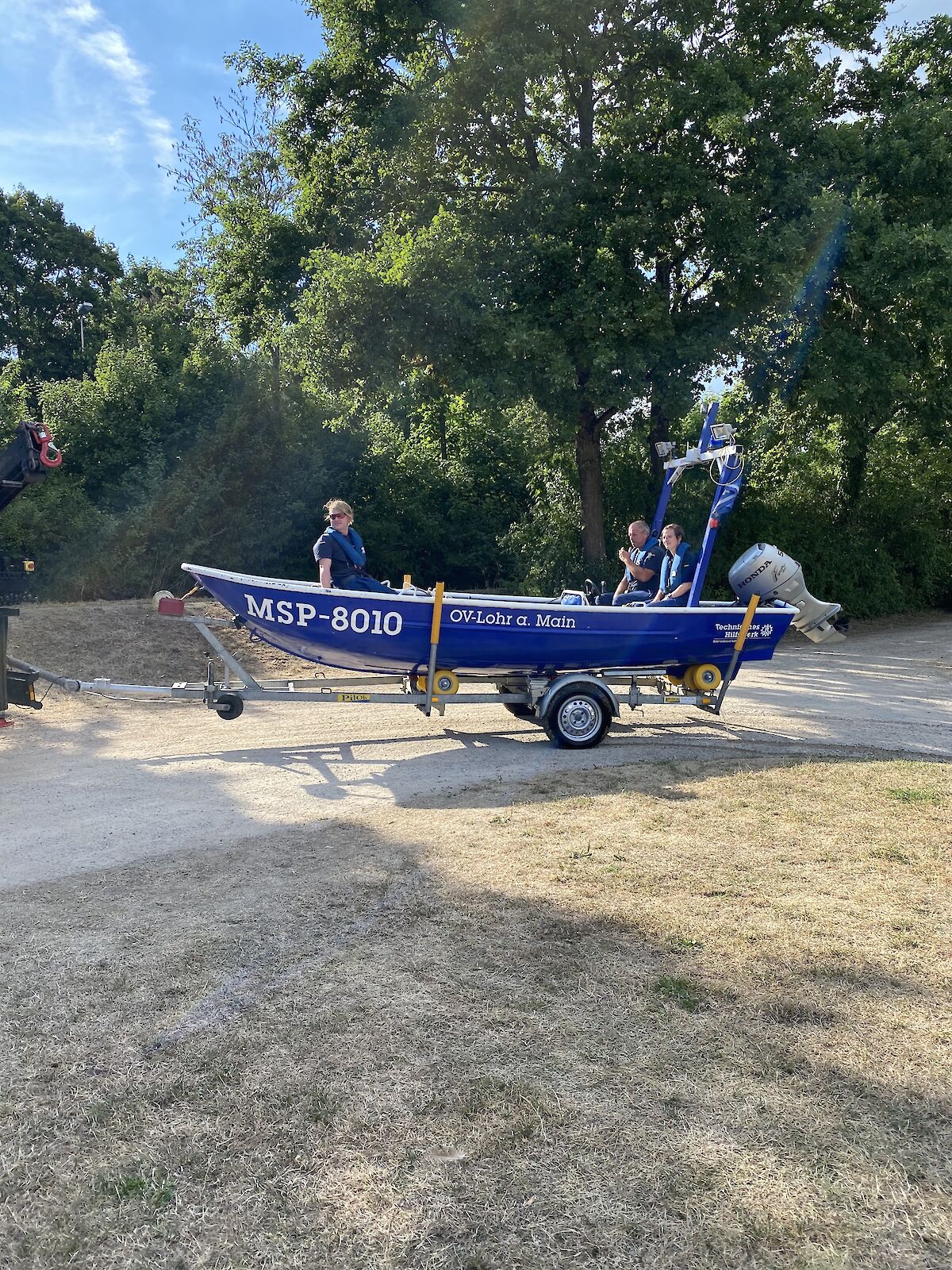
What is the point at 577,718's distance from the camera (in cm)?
767

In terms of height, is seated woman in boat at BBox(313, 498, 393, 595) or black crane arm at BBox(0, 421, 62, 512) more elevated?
black crane arm at BBox(0, 421, 62, 512)

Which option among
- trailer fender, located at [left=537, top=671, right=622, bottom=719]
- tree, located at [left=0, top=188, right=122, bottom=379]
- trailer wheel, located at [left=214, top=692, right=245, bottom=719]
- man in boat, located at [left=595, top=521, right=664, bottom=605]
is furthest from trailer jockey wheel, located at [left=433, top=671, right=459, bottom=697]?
tree, located at [left=0, top=188, right=122, bottom=379]

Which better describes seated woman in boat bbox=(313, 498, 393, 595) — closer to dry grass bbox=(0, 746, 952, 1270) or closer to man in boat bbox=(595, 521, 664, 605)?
man in boat bbox=(595, 521, 664, 605)

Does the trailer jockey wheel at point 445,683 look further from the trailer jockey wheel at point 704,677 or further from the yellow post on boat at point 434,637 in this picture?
the trailer jockey wheel at point 704,677

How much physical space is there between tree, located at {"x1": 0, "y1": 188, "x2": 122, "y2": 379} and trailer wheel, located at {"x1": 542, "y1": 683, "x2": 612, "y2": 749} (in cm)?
2467

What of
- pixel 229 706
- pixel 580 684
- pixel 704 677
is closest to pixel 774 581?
pixel 704 677

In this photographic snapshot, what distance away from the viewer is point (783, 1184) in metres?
2.37

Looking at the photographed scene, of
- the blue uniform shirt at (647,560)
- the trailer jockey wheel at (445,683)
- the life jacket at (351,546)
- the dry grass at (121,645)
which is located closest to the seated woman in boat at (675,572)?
the blue uniform shirt at (647,560)

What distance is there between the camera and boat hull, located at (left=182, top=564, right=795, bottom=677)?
23.3 ft

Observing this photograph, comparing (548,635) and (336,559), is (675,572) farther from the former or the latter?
(336,559)

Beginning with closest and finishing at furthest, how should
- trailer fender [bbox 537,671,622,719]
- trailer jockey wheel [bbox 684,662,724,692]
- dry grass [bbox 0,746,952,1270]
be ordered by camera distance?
dry grass [bbox 0,746,952,1270], trailer fender [bbox 537,671,622,719], trailer jockey wheel [bbox 684,662,724,692]

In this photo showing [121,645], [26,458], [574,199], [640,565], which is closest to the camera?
[26,458]

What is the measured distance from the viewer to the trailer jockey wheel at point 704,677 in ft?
26.9

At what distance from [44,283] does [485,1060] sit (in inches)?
1293
